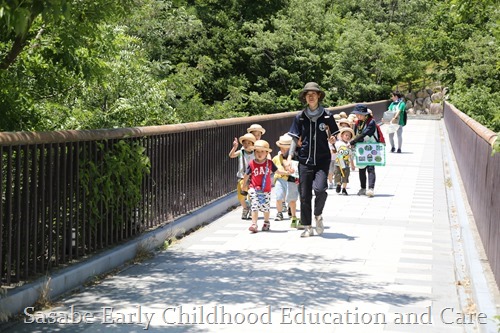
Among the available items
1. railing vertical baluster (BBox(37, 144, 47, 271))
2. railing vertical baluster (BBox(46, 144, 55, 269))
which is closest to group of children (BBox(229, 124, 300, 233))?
railing vertical baluster (BBox(46, 144, 55, 269))

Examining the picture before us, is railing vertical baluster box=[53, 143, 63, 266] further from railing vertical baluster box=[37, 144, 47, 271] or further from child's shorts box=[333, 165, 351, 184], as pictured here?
child's shorts box=[333, 165, 351, 184]

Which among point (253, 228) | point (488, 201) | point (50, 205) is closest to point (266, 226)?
point (253, 228)

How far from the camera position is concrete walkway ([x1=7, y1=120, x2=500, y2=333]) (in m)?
6.66

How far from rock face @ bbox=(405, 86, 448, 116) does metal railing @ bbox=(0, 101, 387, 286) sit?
226ft

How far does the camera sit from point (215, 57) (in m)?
53.7

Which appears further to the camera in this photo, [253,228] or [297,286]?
[253,228]

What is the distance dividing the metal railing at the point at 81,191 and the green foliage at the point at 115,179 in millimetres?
11

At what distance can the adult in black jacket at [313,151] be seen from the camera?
11.1 m

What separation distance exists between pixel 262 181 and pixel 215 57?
4253 cm

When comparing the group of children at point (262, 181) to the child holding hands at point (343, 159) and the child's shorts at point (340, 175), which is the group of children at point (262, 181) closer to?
the child holding hands at point (343, 159)

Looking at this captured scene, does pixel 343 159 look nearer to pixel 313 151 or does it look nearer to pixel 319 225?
pixel 319 225

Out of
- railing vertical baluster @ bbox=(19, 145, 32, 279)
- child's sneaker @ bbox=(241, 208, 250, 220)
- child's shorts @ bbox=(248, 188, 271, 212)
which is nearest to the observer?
railing vertical baluster @ bbox=(19, 145, 32, 279)

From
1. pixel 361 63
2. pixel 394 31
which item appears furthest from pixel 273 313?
pixel 394 31

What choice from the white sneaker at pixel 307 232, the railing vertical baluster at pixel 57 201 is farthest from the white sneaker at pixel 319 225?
the railing vertical baluster at pixel 57 201
